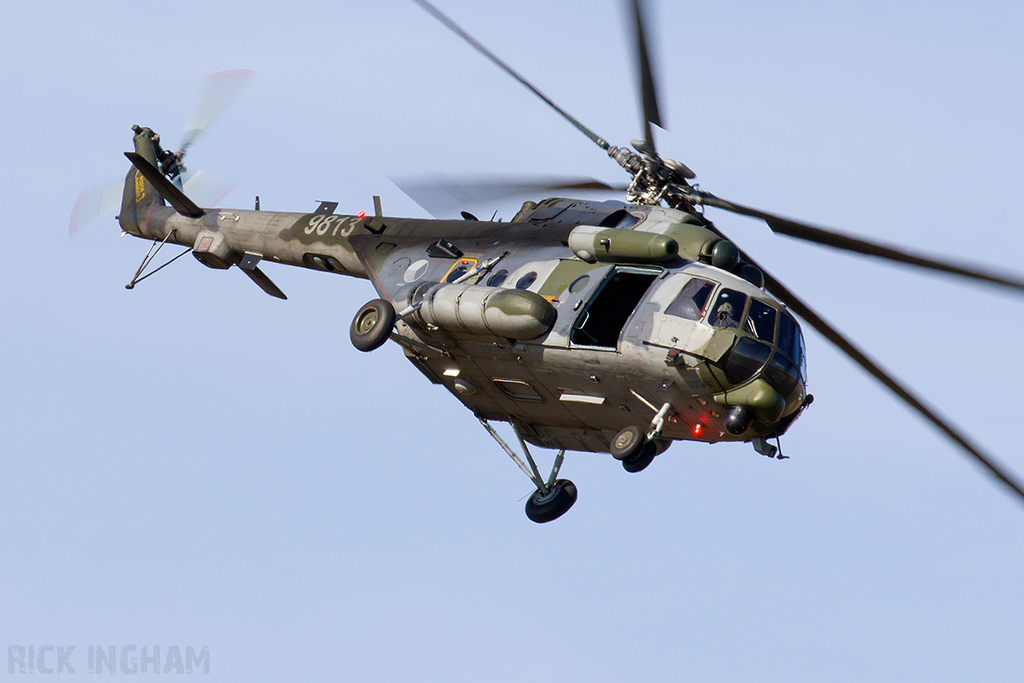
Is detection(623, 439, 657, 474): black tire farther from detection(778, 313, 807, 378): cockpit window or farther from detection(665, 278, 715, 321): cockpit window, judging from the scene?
detection(778, 313, 807, 378): cockpit window

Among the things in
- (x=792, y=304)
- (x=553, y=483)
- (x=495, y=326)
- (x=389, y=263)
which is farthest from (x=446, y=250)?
(x=792, y=304)

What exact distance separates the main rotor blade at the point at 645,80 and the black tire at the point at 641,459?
455cm

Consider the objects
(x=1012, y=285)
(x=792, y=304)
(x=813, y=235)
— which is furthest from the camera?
(x=792, y=304)

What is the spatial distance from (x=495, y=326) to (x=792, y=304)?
4553 millimetres

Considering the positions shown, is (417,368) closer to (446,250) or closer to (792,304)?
(446,250)

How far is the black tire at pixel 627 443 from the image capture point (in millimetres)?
18344

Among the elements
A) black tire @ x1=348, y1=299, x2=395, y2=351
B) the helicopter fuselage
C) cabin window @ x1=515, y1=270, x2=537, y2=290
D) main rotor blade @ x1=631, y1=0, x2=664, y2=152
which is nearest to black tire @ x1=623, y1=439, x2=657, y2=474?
the helicopter fuselage

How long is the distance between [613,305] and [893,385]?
4.31 meters

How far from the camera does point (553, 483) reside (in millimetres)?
21578

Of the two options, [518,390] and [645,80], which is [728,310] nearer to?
[645,80]

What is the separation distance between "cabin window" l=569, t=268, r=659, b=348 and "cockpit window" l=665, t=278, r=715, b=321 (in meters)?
0.69

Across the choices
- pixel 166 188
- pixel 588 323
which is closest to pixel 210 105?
pixel 166 188

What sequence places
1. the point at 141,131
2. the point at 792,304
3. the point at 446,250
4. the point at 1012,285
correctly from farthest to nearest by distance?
the point at 141,131, the point at 446,250, the point at 792,304, the point at 1012,285

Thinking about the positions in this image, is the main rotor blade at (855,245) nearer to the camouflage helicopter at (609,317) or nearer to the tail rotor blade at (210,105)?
the camouflage helicopter at (609,317)
